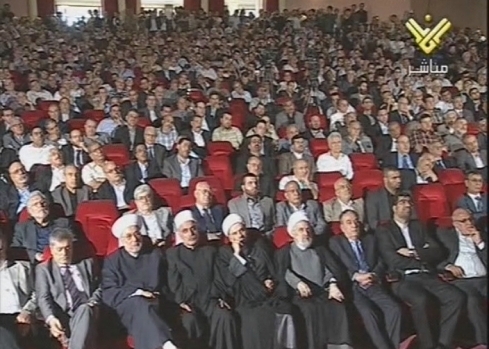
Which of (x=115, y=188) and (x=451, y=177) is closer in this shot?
(x=115, y=188)

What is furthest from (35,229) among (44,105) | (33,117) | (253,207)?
(44,105)

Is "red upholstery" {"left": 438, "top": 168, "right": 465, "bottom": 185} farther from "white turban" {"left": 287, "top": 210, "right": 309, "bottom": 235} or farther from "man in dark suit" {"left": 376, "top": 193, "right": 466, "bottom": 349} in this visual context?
"white turban" {"left": 287, "top": 210, "right": 309, "bottom": 235}

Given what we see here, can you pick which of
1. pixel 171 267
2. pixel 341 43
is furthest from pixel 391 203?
pixel 341 43

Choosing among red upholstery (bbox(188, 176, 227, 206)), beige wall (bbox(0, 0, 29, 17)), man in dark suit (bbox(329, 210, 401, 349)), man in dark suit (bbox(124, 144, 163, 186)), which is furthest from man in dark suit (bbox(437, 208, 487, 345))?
beige wall (bbox(0, 0, 29, 17))

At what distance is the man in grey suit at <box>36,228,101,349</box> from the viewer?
3.34 m

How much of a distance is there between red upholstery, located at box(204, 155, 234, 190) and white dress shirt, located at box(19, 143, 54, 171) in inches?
43.4

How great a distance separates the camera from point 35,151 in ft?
18.2

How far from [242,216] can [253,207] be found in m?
0.09

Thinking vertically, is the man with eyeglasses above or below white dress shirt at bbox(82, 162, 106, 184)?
above

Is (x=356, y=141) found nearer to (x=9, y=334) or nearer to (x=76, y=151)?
(x=76, y=151)

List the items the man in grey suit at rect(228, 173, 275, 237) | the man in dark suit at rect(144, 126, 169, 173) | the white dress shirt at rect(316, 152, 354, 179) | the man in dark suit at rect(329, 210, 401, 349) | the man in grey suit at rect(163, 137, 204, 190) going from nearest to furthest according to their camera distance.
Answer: the man in dark suit at rect(329, 210, 401, 349) → the man in grey suit at rect(228, 173, 275, 237) → the man in grey suit at rect(163, 137, 204, 190) → the man in dark suit at rect(144, 126, 169, 173) → the white dress shirt at rect(316, 152, 354, 179)

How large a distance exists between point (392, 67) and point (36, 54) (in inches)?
176

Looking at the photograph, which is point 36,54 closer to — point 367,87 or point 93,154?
point 367,87

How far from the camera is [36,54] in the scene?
9.84m
